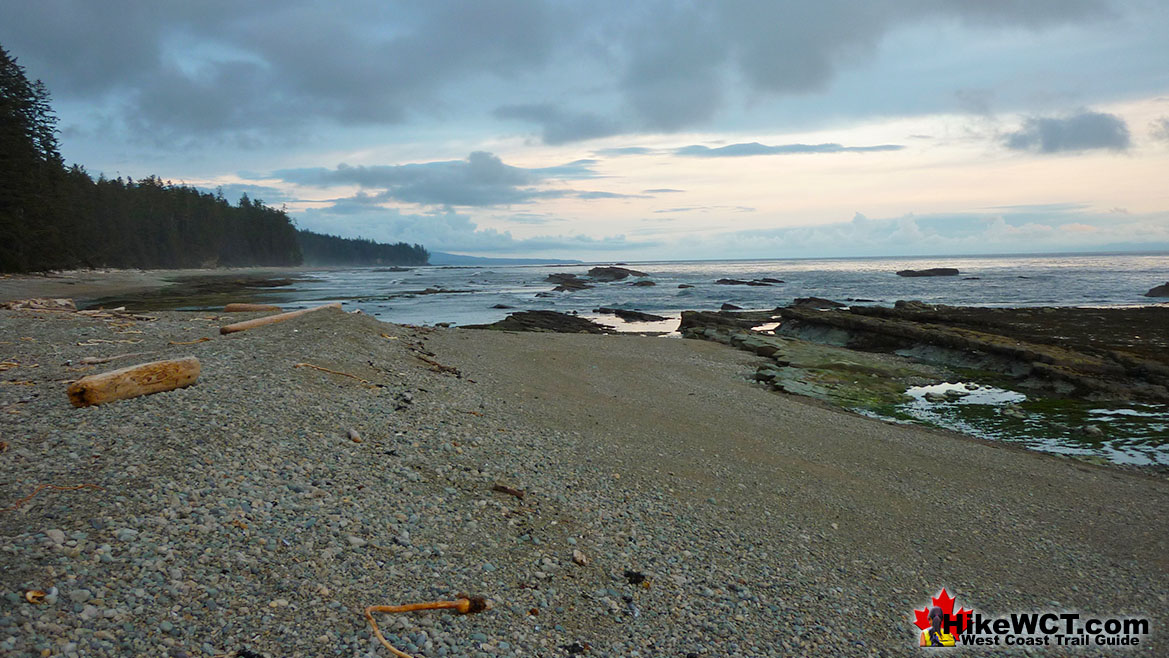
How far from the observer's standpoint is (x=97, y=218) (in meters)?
68.3

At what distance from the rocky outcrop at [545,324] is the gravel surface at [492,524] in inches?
572

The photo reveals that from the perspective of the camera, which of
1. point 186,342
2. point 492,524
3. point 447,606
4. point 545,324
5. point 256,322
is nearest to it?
point 447,606

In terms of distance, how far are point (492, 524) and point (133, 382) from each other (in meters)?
4.67

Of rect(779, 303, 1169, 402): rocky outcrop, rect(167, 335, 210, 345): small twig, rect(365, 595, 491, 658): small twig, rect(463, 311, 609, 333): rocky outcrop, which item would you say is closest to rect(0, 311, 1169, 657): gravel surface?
rect(365, 595, 491, 658): small twig

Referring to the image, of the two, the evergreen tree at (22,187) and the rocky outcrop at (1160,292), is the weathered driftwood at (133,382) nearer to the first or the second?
the evergreen tree at (22,187)

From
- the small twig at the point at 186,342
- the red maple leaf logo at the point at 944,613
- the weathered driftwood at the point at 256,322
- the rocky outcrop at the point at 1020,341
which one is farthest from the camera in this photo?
the rocky outcrop at the point at 1020,341

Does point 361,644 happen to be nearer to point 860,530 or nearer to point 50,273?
point 860,530

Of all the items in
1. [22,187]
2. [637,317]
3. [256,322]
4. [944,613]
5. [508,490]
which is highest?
[22,187]

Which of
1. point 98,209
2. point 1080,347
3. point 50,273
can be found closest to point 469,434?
point 1080,347

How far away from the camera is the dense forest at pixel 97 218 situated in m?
36.4

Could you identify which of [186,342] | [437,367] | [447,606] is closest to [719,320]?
[437,367]

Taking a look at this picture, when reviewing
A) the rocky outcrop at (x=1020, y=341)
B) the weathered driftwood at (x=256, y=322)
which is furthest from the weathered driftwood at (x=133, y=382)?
the rocky outcrop at (x=1020, y=341)

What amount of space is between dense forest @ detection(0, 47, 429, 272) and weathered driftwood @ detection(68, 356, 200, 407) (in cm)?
3977

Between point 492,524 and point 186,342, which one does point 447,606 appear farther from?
point 186,342
